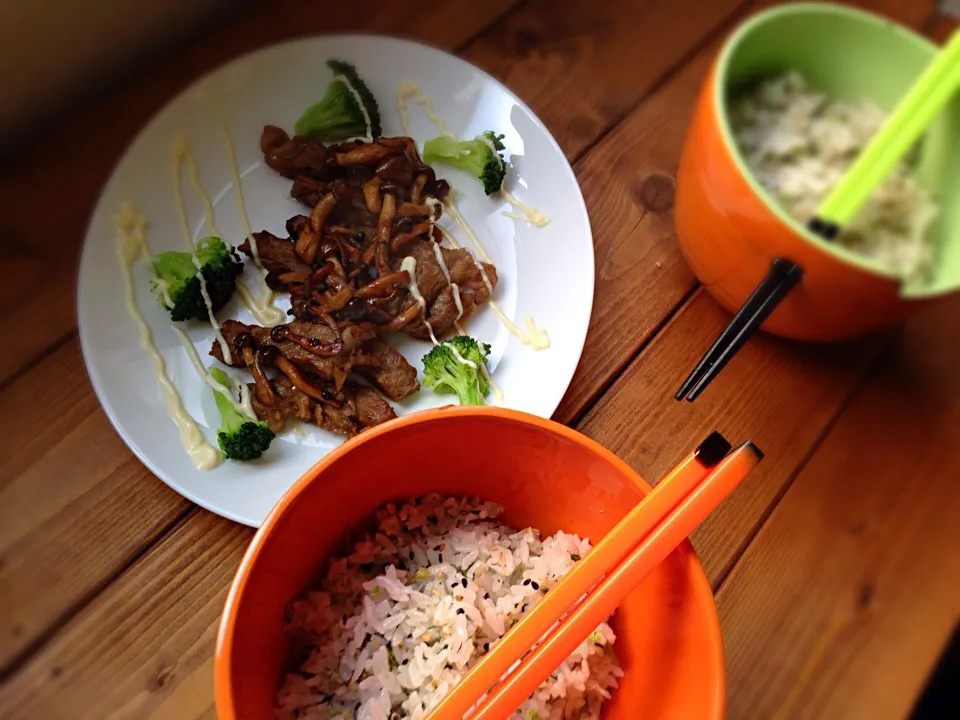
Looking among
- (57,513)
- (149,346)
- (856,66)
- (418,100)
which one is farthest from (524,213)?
(57,513)

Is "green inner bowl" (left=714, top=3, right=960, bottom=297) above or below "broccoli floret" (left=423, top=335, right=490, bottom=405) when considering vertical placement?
above

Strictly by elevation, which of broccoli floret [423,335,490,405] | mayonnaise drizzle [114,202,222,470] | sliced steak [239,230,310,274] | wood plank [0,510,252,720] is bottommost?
wood plank [0,510,252,720]

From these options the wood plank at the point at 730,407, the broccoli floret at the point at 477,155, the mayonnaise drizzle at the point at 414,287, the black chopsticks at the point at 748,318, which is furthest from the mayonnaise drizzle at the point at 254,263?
the black chopsticks at the point at 748,318

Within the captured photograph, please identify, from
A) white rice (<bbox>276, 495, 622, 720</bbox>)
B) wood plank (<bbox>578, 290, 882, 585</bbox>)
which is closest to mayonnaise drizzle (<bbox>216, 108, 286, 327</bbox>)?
white rice (<bbox>276, 495, 622, 720</bbox>)

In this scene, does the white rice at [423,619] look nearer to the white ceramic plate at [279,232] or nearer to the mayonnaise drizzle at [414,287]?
the white ceramic plate at [279,232]

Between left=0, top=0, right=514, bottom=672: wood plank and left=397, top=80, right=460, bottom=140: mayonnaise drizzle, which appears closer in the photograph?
left=0, top=0, right=514, bottom=672: wood plank

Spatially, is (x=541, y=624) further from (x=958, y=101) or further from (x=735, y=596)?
(x=958, y=101)

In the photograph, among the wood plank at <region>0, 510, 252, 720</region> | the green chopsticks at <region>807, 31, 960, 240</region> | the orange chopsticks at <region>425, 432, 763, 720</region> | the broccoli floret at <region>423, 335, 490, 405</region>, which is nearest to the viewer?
the orange chopsticks at <region>425, 432, 763, 720</region>

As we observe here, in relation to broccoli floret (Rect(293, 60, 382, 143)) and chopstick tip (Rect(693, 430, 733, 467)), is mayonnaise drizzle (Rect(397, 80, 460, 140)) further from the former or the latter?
chopstick tip (Rect(693, 430, 733, 467))
